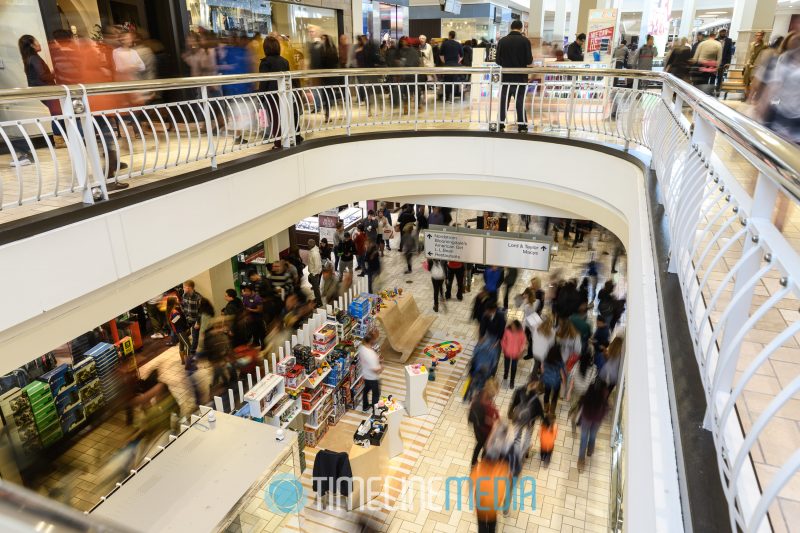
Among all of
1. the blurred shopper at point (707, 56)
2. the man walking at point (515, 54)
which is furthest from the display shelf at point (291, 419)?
the blurred shopper at point (707, 56)

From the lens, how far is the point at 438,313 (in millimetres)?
11938

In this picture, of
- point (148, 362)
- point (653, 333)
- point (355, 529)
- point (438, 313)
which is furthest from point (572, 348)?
point (148, 362)

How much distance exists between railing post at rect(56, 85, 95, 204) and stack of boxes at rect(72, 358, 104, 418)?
4716 millimetres

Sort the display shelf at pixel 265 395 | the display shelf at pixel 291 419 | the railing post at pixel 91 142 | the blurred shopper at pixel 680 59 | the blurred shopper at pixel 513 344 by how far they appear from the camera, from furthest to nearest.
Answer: the blurred shopper at pixel 680 59, the blurred shopper at pixel 513 344, the display shelf at pixel 291 419, the display shelf at pixel 265 395, the railing post at pixel 91 142

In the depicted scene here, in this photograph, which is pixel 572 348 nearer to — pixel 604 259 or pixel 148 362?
pixel 604 259

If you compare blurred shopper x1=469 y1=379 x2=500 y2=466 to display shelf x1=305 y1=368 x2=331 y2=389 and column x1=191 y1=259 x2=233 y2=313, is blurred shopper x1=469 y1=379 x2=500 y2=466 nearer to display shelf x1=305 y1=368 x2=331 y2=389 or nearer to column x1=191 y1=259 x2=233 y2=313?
display shelf x1=305 y1=368 x2=331 y2=389

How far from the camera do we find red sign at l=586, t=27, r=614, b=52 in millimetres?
11453

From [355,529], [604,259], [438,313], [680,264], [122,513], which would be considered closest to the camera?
[680,264]

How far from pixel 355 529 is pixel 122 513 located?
9.37ft

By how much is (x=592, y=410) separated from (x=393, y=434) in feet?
8.91

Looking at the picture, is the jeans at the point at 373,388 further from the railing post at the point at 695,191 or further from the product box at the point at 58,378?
the railing post at the point at 695,191

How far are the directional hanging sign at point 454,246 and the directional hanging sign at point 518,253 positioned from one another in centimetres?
20

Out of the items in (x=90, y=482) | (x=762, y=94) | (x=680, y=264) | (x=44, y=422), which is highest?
(x=762, y=94)

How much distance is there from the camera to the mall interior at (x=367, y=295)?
1819 mm
